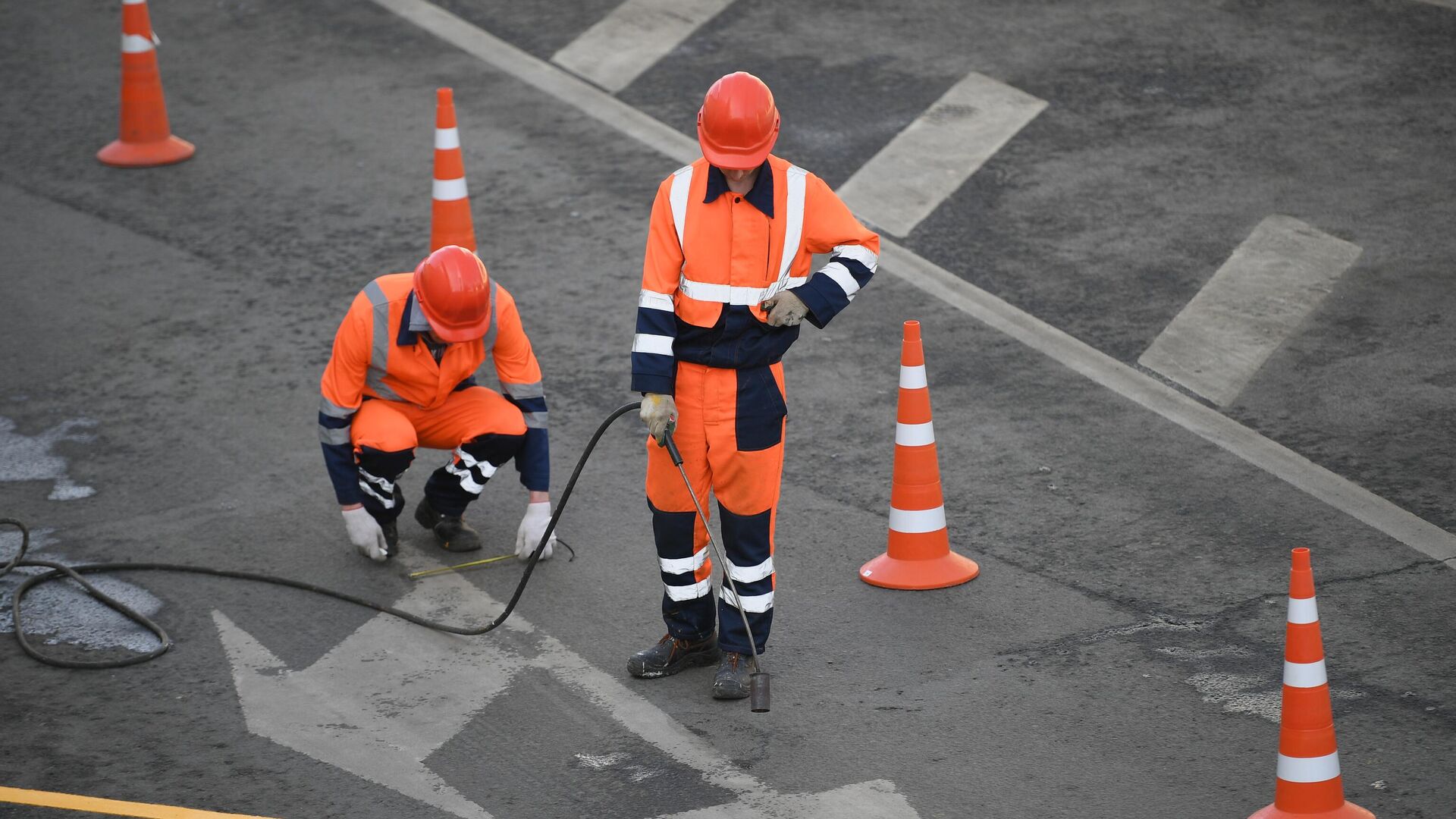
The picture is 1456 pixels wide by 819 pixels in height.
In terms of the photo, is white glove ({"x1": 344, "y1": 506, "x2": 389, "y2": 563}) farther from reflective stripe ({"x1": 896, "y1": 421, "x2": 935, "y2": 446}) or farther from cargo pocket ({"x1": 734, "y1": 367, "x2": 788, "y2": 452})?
reflective stripe ({"x1": 896, "y1": 421, "x2": 935, "y2": 446})

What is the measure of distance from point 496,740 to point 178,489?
232cm

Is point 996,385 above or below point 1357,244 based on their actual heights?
below

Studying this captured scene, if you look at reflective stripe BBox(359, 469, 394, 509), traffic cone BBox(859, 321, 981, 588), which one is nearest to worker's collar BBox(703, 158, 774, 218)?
traffic cone BBox(859, 321, 981, 588)

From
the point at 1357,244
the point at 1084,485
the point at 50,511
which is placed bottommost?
the point at 50,511

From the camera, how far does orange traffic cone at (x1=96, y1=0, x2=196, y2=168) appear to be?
9.82m

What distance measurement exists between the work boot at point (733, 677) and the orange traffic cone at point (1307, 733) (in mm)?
1694

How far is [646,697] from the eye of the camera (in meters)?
5.21

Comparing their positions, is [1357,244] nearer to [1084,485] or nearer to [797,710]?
[1084,485]

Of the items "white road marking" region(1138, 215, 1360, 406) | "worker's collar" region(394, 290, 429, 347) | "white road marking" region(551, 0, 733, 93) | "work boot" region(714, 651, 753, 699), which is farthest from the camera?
"white road marking" region(551, 0, 733, 93)

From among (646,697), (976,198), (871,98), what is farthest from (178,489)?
(871,98)

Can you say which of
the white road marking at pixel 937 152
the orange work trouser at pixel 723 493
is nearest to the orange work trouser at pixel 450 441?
the orange work trouser at pixel 723 493

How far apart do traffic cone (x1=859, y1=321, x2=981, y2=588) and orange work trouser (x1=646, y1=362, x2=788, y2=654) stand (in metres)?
0.70

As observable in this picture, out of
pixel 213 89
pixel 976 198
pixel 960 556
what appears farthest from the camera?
pixel 213 89

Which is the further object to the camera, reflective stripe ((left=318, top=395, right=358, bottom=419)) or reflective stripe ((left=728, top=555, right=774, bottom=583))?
reflective stripe ((left=318, top=395, right=358, bottom=419))
